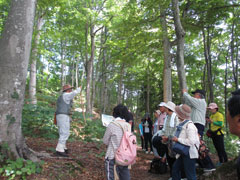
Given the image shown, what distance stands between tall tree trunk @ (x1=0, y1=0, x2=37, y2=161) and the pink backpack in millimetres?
2006

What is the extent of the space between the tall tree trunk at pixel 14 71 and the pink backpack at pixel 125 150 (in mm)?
2006

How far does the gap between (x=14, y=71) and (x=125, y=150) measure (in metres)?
2.73

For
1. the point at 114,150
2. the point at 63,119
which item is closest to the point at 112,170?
the point at 114,150

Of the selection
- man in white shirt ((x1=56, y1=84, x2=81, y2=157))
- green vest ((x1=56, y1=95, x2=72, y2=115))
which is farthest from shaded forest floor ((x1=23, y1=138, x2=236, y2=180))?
green vest ((x1=56, y1=95, x2=72, y2=115))

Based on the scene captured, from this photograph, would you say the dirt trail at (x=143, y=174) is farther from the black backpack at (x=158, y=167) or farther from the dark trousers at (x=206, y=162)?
the dark trousers at (x=206, y=162)

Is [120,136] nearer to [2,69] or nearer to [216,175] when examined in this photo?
[216,175]

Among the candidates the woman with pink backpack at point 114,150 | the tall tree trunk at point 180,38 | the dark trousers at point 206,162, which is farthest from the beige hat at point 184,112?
the tall tree trunk at point 180,38

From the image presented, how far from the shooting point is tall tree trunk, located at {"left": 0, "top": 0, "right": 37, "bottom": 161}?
358 centimetres

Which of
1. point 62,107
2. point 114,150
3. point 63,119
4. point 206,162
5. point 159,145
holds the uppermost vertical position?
point 62,107

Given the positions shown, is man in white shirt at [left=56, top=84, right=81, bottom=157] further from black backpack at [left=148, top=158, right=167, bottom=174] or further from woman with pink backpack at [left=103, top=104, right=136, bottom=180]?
black backpack at [left=148, top=158, right=167, bottom=174]

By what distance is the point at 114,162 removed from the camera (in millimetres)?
3285

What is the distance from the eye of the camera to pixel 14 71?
3.67 m

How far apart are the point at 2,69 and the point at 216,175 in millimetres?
4780

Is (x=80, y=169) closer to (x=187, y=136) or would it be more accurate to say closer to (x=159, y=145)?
(x=159, y=145)
